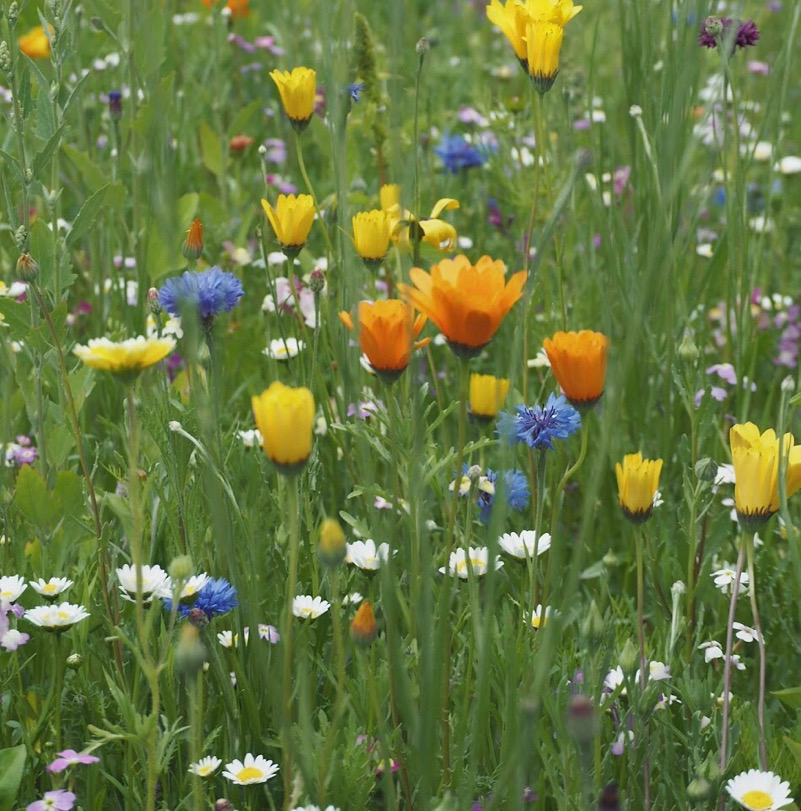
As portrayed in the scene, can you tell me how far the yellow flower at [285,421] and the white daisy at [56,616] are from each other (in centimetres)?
39

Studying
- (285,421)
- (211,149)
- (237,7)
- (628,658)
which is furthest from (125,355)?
(237,7)

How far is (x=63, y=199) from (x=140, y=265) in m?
0.68

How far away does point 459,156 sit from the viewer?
239cm

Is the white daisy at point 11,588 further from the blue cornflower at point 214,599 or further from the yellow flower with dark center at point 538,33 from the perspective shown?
the yellow flower with dark center at point 538,33

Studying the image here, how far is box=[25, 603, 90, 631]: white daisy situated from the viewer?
3.52 feet

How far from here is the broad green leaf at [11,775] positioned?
101 centimetres

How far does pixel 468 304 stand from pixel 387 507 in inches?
18.6

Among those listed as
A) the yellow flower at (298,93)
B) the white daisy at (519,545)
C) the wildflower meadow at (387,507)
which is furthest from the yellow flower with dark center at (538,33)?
the white daisy at (519,545)

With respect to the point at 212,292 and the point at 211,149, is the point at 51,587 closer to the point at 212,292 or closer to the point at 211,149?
the point at 212,292

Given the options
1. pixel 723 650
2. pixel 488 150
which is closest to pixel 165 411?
pixel 723 650

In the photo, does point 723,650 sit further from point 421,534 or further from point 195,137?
point 195,137

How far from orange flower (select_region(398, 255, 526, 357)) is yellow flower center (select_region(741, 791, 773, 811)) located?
44cm

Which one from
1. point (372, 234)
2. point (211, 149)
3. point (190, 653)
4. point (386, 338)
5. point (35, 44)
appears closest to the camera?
point (190, 653)

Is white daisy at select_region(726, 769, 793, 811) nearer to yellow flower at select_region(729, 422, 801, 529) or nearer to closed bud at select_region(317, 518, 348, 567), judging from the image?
yellow flower at select_region(729, 422, 801, 529)
